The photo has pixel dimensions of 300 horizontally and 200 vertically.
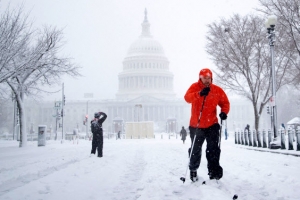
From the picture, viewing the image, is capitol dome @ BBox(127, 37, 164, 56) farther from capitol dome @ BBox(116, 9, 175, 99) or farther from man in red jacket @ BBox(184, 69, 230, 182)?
man in red jacket @ BBox(184, 69, 230, 182)

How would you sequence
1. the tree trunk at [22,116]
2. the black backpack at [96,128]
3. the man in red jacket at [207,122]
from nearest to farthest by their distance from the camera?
the man in red jacket at [207,122], the black backpack at [96,128], the tree trunk at [22,116]

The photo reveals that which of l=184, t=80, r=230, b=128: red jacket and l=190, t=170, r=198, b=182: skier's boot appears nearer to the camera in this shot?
l=190, t=170, r=198, b=182: skier's boot

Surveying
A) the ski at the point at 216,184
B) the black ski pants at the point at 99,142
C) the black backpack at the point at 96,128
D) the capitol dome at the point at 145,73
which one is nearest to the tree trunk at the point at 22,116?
the black ski pants at the point at 99,142

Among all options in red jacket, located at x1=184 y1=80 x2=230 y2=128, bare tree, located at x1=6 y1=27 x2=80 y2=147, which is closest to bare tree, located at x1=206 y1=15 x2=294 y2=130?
bare tree, located at x1=6 y1=27 x2=80 y2=147

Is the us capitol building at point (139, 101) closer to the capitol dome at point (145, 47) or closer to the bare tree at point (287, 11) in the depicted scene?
the capitol dome at point (145, 47)

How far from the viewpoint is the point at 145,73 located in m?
127

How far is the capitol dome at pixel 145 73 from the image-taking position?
417 feet

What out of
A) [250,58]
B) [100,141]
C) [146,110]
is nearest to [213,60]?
[250,58]

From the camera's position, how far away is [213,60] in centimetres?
2503

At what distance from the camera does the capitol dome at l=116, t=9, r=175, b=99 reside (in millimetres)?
127188

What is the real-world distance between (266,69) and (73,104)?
353ft

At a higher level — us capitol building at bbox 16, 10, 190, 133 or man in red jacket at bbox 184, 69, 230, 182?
us capitol building at bbox 16, 10, 190, 133

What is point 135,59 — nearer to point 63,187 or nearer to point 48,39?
point 48,39

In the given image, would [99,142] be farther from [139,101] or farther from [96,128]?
[139,101]
